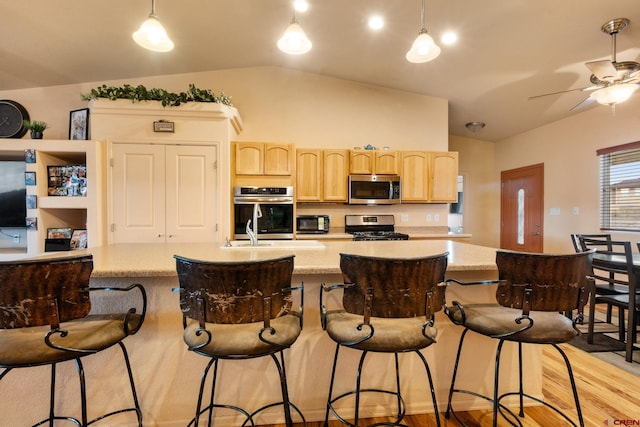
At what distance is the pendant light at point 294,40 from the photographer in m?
2.00

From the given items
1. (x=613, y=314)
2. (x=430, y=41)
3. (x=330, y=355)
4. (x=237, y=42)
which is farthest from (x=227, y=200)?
(x=613, y=314)

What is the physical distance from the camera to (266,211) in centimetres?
373

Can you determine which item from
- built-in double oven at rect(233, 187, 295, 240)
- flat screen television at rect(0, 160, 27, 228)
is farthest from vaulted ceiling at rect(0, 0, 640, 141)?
built-in double oven at rect(233, 187, 295, 240)

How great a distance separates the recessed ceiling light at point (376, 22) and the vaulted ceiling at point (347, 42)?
67 mm

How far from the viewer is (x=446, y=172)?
Result: 167 inches

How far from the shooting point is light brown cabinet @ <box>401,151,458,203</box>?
4.17m

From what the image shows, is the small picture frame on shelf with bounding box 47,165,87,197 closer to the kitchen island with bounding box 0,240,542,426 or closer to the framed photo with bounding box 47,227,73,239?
the framed photo with bounding box 47,227,73,239

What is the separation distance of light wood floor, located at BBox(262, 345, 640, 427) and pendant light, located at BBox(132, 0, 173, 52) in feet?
8.19

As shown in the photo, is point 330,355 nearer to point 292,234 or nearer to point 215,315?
point 215,315

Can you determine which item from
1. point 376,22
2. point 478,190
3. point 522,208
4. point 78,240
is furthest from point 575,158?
point 78,240

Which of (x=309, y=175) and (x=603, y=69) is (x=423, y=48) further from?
(x=309, y=175)

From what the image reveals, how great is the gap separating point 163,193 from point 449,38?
339 centimetres

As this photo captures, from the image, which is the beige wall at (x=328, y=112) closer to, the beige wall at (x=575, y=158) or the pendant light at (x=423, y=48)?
the beige wall at (x=575, y=158)

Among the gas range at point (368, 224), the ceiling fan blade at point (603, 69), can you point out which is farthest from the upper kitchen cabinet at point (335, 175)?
the ceiling fan blade at point (603, 69)
